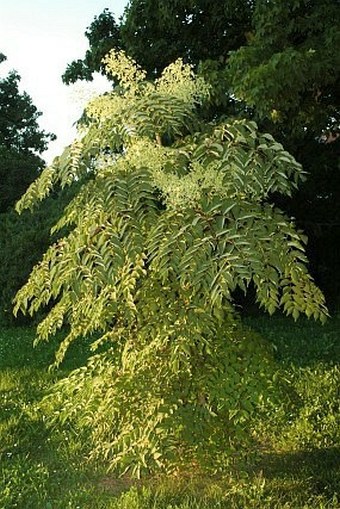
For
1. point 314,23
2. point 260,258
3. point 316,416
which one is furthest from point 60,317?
point 314,23

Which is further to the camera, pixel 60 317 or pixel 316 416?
pixel 316 416

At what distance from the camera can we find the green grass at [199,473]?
554 cm

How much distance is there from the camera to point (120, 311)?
5738 millimetres

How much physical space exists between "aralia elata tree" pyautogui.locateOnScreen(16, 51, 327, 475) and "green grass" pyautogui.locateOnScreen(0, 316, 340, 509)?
0.31 meters

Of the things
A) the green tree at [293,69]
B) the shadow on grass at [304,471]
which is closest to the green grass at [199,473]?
the shadow on grass at [304,471]

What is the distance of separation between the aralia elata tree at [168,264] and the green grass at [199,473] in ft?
1.01

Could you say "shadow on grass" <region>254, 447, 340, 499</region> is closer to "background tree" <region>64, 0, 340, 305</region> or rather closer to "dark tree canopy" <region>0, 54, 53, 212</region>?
"background tree" <region>64, 0, 340, 305</region>

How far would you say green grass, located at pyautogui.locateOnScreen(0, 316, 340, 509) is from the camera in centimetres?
554

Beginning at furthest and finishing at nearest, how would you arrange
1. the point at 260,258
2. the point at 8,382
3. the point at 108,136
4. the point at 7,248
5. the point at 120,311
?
the point at 7,248 → the point at 8,382 → the point at 120,311 → the point at 108,136 → the point at 260,258

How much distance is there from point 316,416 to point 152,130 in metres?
3.95

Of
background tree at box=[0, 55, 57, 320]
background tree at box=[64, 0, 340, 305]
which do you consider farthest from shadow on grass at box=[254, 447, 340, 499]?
background tree at box=[0, 55, 57, 320]

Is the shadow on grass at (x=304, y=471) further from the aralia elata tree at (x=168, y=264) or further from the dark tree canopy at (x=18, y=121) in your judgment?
the dark tree canopy at (x=18, y=121)

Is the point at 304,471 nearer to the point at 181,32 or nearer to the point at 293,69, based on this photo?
the point at 293,69

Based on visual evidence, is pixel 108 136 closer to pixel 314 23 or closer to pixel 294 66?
pixel 294 66
